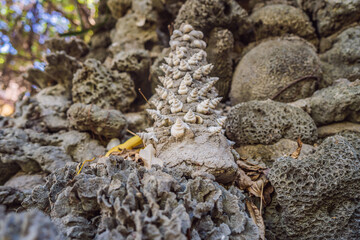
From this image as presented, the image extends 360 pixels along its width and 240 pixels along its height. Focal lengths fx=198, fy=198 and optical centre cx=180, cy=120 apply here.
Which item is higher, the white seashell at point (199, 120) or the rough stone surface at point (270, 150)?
the white seashell at point (199, 120)

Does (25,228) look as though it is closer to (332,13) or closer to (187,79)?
(187,79)

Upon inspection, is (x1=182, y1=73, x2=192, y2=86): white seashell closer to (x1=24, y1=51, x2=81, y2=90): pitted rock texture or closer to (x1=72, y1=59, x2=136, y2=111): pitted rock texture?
(x1=72, y1=59, x2=136, y2=111): pitted rock texture

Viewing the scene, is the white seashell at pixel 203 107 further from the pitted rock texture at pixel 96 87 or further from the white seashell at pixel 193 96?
the pitted rock texture at pixel 96 87

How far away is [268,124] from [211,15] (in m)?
1.42

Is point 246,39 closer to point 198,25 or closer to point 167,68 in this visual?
point 198,25

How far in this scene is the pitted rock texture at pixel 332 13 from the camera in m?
2.25

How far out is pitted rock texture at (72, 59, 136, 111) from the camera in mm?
2211

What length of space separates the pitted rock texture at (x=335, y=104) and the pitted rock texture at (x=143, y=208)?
1.36m

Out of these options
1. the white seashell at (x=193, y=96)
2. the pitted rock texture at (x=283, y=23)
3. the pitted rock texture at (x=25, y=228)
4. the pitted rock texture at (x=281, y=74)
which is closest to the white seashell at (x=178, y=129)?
the white seashell at (x=193, y=96)

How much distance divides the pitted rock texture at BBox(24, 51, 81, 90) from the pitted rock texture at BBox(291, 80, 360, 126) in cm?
264

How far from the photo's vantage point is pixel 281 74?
201 cm

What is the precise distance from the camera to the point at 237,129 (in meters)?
1.71

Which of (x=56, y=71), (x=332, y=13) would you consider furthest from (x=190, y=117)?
(x=332, y=13)

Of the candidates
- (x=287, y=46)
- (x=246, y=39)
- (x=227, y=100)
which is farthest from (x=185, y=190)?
(x=246, y=39)
